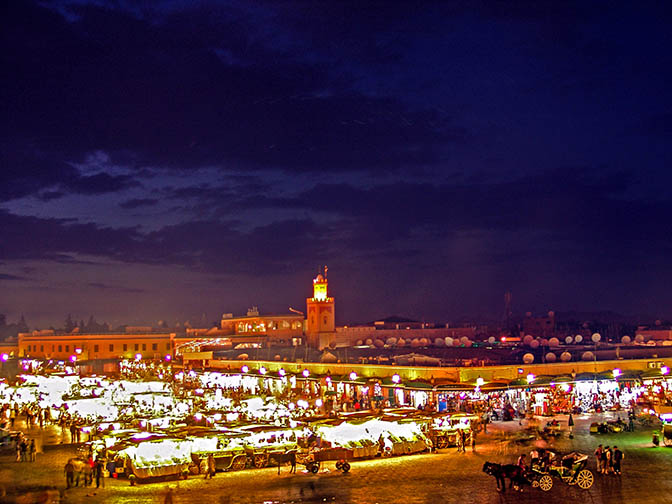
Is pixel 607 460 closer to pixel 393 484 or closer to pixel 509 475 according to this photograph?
pixel 509 475

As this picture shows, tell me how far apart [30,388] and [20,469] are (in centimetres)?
2123

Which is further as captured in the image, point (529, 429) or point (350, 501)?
point (529, 429)

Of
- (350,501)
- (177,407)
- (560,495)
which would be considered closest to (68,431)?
(177,407)

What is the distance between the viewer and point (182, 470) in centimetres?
2023

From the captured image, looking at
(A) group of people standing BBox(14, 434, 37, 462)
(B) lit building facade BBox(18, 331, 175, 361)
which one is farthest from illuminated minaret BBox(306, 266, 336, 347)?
(A) group of people standing BBox(14, 434, 37, 462)

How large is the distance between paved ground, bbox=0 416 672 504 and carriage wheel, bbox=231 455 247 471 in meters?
0.34

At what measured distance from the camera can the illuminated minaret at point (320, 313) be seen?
103863mm

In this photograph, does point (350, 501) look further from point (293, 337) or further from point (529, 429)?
point (293, 337)

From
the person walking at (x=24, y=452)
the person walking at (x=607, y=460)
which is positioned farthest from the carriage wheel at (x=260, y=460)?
the person walking at (x=607, y=460)

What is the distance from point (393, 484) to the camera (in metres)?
18.8

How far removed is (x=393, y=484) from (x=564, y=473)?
Result: 4241mm

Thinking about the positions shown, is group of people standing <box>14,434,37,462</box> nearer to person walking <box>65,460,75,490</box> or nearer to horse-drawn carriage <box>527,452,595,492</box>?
person walking <box>65,460,75,490</box>

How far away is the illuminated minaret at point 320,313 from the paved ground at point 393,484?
80.3 metres

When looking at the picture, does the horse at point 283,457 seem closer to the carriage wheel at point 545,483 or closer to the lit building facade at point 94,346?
the carriage wheel at point 545,483
